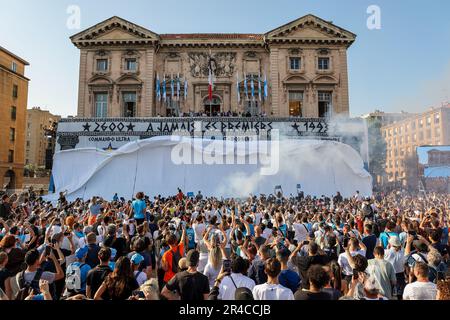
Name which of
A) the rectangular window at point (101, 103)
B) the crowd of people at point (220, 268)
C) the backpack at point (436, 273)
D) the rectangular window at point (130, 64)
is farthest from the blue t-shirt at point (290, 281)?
the rectangular window at point (101, 103)

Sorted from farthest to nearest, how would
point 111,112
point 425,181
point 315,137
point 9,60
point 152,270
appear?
point 9,60
point 111,112
point 425,181
point 315,137
point 152,270

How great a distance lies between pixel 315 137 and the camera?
91.6ft

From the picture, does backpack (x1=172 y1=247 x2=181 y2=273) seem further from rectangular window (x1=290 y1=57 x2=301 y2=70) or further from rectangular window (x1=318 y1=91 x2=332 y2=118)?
rectangular window (x1=290 y1=57 x2=301 y2=70)

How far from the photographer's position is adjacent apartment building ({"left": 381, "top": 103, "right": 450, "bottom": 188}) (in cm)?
3862

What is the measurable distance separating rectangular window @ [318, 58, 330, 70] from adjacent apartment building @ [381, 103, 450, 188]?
15086 millimetres

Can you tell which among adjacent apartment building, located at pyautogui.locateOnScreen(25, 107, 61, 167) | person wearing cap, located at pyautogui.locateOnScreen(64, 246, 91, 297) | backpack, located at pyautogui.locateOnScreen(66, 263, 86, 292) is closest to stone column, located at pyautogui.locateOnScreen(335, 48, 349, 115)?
person wearing cap, located at pyautogui.locateOnScreen(64, 246, 91, 297)

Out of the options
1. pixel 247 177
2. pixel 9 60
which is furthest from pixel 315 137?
pixel 9 60

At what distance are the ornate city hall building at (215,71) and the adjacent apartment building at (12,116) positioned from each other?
62.3 ft

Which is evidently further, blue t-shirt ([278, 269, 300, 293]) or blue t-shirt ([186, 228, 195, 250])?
blue t-shirt ([186, 228, 195, 250])

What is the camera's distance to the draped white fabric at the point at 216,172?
2197 cm

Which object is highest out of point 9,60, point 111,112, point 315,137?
point 9,60
